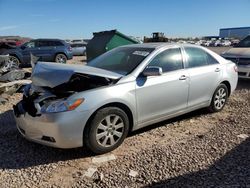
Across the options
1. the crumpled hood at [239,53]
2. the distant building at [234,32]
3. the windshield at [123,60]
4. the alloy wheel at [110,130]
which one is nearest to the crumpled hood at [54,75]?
the windshield at [123,60]

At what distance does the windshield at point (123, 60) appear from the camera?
14.6 feet

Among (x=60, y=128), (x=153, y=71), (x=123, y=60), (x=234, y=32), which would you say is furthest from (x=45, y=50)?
(x=234, y=32)

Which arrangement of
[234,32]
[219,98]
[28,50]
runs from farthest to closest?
[234,32] < [28,50] < [219,98]

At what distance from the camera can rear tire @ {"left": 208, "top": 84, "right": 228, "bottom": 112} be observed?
220 inches

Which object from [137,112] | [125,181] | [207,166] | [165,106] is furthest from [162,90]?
[125,181]

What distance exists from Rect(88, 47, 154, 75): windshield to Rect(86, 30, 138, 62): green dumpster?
187 inches

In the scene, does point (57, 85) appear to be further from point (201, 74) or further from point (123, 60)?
point (201, 74)

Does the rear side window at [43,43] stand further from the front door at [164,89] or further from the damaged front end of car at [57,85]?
the front door at [164,89]

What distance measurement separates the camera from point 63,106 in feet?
11.7

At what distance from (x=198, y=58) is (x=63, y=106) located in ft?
9.47

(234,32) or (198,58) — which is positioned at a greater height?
(198,58)

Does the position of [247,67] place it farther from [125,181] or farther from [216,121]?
[125,181]

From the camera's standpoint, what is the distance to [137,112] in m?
4.17

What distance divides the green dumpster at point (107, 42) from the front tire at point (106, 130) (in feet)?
20.3
